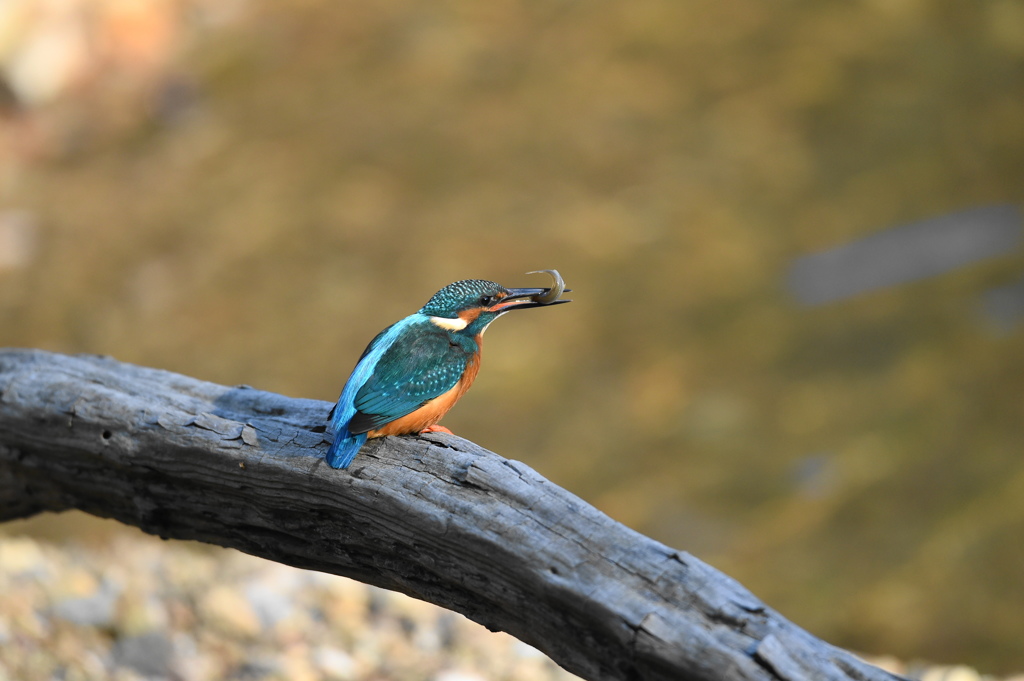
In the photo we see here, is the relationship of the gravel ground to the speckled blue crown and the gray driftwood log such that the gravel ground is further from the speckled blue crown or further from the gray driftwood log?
the speckled blue crown

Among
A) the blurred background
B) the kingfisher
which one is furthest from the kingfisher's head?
the blurred background

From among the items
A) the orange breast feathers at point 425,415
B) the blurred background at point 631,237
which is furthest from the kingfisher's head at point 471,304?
the blurred background at point 631,237

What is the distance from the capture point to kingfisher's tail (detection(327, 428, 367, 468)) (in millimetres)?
2422

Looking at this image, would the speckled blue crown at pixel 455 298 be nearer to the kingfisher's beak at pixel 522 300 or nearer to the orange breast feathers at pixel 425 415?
the kingfisher's beak at pixel 522 300

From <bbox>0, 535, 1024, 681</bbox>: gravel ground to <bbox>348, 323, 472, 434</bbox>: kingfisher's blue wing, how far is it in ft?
6.69

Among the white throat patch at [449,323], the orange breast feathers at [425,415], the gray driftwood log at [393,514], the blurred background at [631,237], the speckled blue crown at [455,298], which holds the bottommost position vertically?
the gray driftwood log at [393,514]

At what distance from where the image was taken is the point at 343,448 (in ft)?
8.03

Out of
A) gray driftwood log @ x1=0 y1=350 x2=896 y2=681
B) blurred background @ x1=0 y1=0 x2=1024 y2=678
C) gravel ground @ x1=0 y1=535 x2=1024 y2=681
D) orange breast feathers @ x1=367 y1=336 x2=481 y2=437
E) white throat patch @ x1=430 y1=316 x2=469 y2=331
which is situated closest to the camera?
gray driftwood log @ x1=0 y1=350 x2=896 y2=681

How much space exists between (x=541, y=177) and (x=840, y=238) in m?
2.91

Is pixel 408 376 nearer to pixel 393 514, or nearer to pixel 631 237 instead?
pixel 393 514

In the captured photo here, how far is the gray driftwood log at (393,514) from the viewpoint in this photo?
2.05 m

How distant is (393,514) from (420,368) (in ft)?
1.37

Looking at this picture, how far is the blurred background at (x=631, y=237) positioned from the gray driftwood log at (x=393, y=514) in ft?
10.9

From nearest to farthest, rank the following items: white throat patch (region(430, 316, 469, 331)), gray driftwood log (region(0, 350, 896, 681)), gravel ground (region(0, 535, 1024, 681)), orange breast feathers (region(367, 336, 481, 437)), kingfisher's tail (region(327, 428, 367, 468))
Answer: gray driftwood log (region(0, 350, 896, 681)) < kingfisher's tail (region(327, 428, 367, 468)) < orange breast feathers (region(367, 336, 481, 437)) < white throat patch (region(430, 316, 469, 331)) < gravel ground (region(0, 535, 1024, 681))
